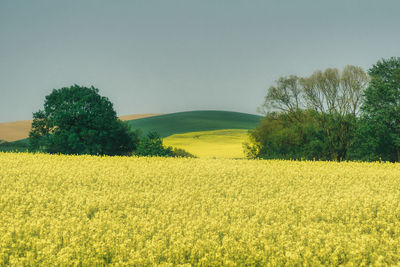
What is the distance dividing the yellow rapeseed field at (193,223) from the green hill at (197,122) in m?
55.7

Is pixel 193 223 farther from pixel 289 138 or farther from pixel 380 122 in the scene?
pixel 289 138

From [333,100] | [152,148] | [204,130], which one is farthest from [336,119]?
[204,130]

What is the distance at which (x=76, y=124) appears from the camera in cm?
2986

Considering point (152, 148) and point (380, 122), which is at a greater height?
point (380, 122)

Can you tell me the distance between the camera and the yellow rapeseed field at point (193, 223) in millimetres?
5574

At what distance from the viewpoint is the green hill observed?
242 feet

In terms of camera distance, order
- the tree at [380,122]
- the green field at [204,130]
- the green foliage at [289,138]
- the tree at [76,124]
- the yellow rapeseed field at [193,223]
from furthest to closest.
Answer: the green field at [204,130], the green foliage at [289,138], the tree at [76,124], the tree at [380,122], the yellow rapeseed field at [193,223]

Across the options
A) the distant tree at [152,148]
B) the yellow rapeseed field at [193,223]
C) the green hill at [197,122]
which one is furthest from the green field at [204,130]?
the yellow rapeseed field at [193,223]

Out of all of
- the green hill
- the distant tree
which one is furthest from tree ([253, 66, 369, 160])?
the green hill

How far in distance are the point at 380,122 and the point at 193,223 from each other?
25.0 metres

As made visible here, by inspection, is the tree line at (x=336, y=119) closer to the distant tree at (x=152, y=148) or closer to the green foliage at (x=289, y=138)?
the green foliage at (x=289, y=138)

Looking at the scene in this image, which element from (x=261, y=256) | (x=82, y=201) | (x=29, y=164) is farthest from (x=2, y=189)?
(x=261, y=256)

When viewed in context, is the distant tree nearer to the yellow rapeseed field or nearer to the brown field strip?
the yellow rapeseed field

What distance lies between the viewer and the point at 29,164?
16.2m
